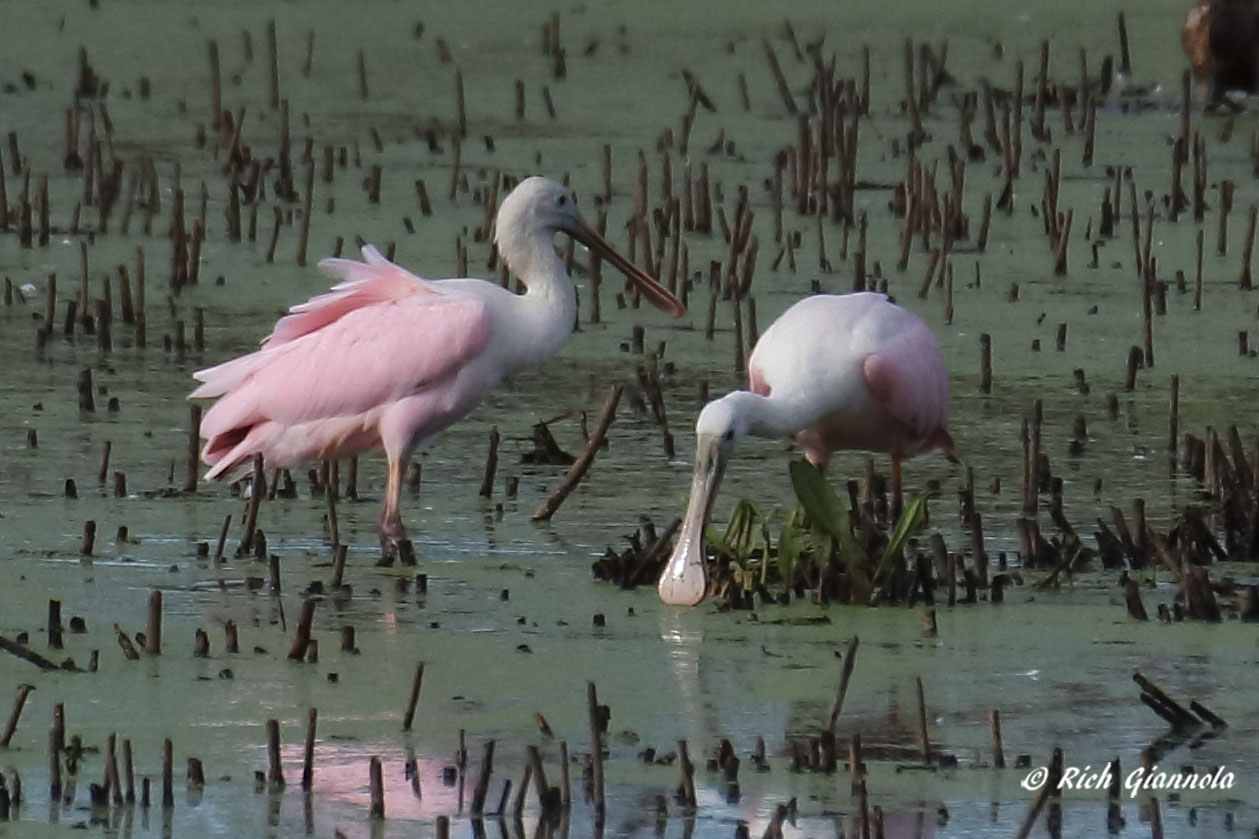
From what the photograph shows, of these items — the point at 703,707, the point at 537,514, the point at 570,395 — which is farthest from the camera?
the point at 570,395

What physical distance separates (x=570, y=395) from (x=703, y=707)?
11.7 feet

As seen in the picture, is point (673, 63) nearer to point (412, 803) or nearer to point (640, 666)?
point (640, 666)

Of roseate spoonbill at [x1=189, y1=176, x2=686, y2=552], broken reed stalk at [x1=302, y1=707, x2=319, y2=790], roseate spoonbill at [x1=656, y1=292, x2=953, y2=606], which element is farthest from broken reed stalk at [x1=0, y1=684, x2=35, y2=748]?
roseate spoonbill at [x1=189, y1=176, x2=686, y2=552]

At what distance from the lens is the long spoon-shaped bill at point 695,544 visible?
19.7 ft

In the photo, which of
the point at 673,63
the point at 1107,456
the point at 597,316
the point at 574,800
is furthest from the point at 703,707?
the point at 673,63

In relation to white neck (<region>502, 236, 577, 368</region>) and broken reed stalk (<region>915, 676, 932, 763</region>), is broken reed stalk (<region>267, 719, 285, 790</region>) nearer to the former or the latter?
broken reed stalk (<region>915, 676, 932, 763</region>)

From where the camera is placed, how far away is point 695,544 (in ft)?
19.9

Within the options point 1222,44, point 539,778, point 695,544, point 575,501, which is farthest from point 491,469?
point 1222,44

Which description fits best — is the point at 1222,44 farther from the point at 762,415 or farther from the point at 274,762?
the point at 274,762

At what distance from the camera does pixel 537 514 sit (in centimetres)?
706

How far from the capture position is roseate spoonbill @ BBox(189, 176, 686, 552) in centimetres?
704

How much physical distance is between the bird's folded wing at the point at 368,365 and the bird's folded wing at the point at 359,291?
0.04 metres

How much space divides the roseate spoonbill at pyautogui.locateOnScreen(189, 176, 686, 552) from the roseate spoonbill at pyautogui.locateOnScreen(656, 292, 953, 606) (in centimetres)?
60

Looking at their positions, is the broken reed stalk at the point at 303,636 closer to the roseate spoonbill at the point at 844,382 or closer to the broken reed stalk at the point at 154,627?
the broken reed stalk at the point at 154,627
